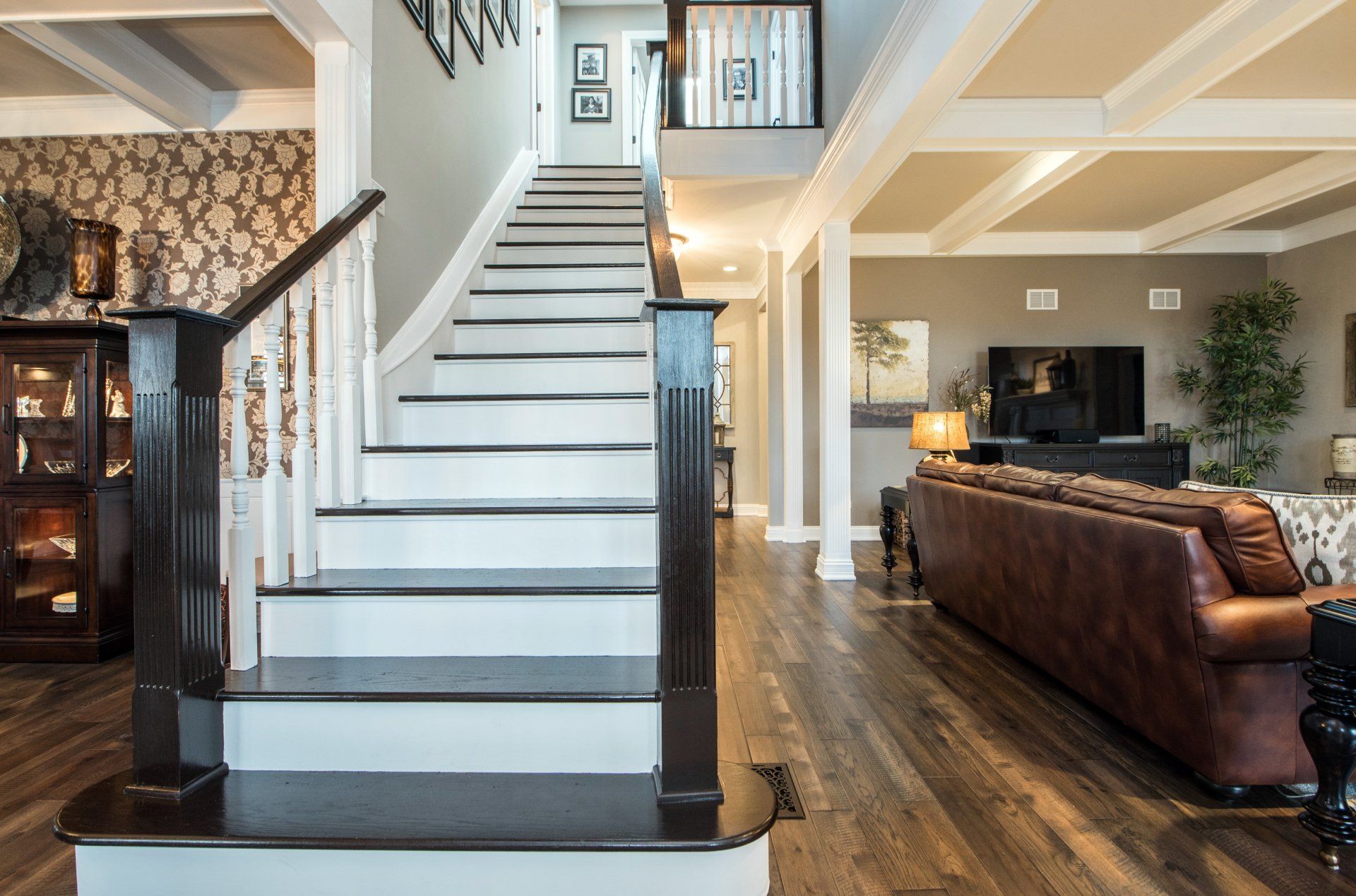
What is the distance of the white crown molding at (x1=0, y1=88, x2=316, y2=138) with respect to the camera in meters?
3.57

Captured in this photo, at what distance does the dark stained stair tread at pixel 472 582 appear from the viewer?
6.29ft

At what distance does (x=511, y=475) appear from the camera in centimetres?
248

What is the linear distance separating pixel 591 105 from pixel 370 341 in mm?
6100

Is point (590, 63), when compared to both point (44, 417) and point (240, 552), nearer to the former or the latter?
point (44, 417)

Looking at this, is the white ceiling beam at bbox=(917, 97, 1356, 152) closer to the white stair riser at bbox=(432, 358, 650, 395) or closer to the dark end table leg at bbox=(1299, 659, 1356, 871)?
the white stair riser at bbox=(432, 358, 650, 395)

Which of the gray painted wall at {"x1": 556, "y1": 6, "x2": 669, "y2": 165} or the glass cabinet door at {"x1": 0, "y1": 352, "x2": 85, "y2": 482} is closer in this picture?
the glass cabinet door at {"x1": 0, "y1": 352, "x2": 85, "y2": 482}

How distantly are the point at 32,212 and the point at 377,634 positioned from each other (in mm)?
3398

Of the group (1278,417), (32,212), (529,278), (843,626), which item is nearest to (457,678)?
(843,626)

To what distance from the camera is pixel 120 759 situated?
83.7 inches

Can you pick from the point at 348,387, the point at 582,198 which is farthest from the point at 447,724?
the point at 582,198

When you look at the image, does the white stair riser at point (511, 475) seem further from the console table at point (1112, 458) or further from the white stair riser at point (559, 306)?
the console table at point (1112, 458)

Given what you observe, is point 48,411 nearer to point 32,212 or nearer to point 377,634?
point 32,212

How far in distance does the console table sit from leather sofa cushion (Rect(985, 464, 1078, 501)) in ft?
10.1

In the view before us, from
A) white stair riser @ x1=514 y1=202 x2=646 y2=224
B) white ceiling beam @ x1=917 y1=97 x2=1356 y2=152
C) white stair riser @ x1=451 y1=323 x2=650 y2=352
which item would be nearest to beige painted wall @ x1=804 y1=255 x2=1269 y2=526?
white stair riser @ x1=514 y1=202 x2=646 y2=224
